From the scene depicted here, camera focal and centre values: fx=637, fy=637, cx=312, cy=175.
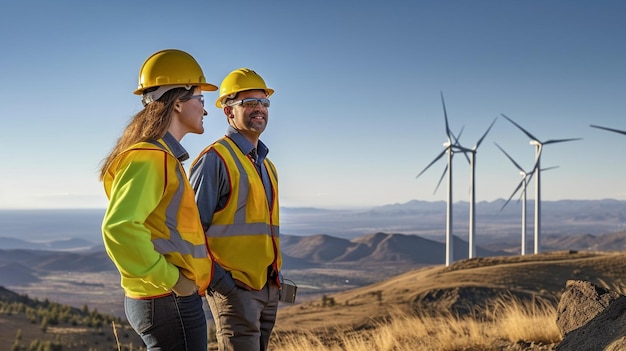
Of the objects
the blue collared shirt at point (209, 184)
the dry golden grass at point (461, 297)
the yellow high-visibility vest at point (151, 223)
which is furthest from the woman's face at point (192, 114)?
the dry golden grass at point (461, 297)

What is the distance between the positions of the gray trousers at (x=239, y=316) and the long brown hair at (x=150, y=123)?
4.01 ft

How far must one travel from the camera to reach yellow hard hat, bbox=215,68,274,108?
432 centimetres

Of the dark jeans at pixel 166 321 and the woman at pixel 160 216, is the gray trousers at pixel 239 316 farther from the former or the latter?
the dark jeans at pixel 166 321

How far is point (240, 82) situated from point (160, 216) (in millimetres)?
1656

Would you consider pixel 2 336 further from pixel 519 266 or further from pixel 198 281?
pixel 519 266

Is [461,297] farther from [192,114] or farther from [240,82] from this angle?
[192,114]

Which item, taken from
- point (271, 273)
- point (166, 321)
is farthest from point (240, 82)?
point (166, 321)

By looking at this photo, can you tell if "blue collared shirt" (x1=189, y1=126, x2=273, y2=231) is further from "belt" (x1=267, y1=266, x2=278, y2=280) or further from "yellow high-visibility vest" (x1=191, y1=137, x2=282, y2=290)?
"belt" (x1=267, y1=266, x2=278, y2=280)

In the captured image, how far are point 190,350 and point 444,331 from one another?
503cm

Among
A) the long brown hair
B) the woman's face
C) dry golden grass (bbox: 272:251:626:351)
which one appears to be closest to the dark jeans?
the long brown hair

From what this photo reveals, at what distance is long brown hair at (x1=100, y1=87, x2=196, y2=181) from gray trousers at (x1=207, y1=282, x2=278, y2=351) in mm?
1223

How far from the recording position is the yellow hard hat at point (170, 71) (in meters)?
3.22

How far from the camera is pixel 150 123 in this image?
10.2ft

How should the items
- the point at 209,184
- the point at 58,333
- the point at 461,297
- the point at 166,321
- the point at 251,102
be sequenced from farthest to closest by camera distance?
the point at 461,297 → the point at 58,333 → the point at 251,102 → the point at 209,184 → the point at 166,321
